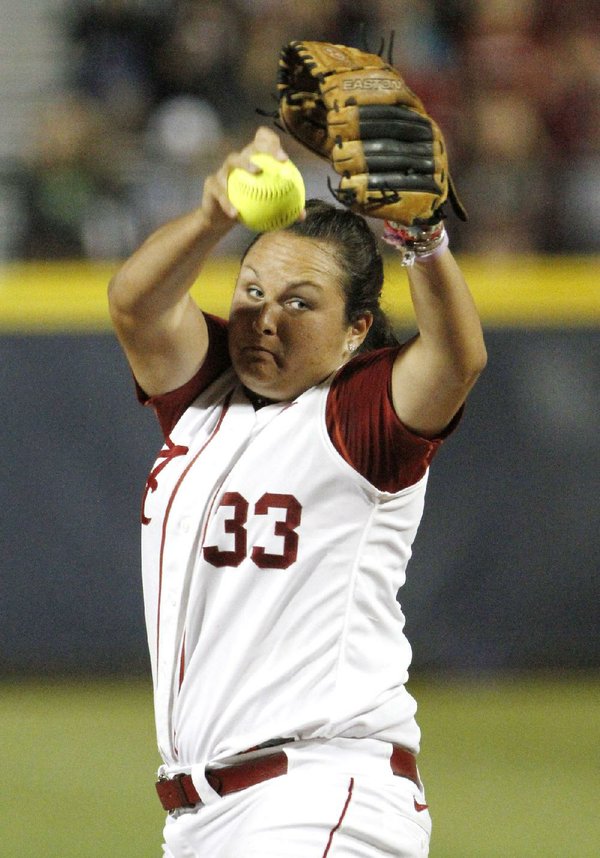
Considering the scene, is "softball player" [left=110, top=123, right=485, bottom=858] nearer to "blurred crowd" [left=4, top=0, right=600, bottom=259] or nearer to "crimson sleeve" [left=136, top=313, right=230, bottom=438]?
"crimson sleeve" [left=136, top=313, right=230, bottom=438]

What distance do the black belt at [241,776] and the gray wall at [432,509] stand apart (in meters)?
3.80

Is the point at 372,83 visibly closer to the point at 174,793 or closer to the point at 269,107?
the point at 174,793

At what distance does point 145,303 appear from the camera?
258 cm

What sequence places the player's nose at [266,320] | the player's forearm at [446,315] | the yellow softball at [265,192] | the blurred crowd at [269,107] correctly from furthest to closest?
the blurred crowd at [269,107] < the player's nose at [266,320] < the player's forearm at [446,315] < the yellow softball at [265,192]

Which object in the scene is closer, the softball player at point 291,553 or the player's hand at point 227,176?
the player's hand at point 227,176

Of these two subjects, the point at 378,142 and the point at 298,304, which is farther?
the point at 298,304

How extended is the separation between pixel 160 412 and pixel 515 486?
382cm

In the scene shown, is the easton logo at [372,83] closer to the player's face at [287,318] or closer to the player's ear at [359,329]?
the player's face at [287,318]

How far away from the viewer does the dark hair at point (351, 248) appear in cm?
274

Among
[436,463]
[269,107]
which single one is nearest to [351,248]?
[436,463]

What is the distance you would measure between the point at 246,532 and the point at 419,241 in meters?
0.63

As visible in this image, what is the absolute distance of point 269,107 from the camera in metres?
7.20

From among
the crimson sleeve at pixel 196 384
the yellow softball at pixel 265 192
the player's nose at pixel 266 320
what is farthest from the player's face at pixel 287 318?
the yellow softball at pixel 265 192

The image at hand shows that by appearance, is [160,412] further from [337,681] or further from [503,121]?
[503,121]
